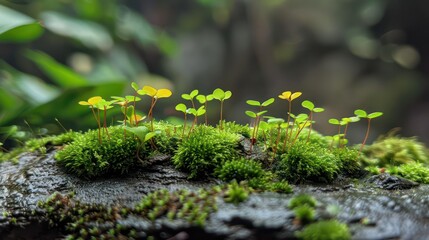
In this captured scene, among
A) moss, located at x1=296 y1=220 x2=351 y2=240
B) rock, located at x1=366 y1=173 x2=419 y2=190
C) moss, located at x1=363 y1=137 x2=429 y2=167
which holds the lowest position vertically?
moss, located at x1=296 y1=220 x2=351 y2=240

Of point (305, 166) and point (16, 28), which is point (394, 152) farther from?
point (16, 28)

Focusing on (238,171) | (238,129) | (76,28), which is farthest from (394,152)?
(76,28)

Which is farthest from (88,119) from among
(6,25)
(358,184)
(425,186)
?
(425,186)

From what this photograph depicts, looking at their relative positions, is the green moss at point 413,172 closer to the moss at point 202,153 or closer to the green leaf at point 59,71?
the moss at point 202,153

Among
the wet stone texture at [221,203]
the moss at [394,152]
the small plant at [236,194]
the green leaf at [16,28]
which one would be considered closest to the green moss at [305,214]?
the wet stone texture at [221,203]

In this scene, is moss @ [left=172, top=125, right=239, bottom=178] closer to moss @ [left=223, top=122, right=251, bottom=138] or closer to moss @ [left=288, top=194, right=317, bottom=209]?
moss @ [left=223, top=122, right=251, bottom=138]

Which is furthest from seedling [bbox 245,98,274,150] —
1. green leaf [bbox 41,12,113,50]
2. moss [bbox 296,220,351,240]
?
green leaf [bbox 41,12,113,50]

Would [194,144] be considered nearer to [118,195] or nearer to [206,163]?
[206,163]

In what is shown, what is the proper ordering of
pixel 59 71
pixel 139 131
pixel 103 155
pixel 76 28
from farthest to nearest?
pixel 76 28
pixel 59 71
pixel 103 155
pixel 139 131
